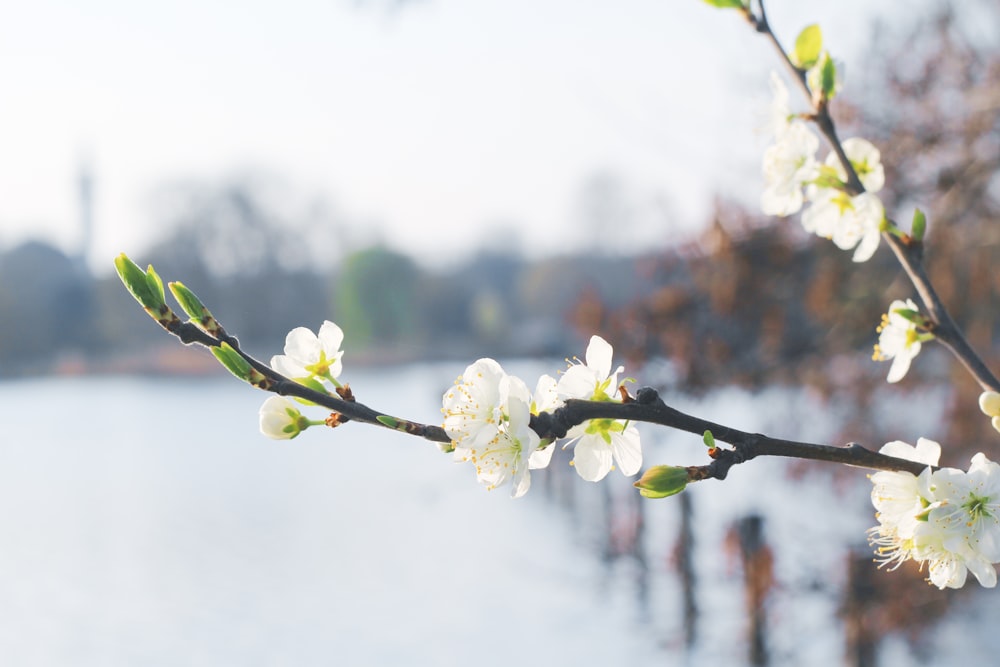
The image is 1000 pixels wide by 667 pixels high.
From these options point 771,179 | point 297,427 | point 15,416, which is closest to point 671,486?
point 297,427

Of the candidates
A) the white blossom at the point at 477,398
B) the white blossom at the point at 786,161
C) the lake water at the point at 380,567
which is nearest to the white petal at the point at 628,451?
the white blossom at the point at 477,398

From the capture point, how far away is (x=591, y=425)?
667 millimetres

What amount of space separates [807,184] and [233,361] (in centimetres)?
58

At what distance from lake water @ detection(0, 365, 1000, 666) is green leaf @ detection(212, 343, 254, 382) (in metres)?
3.13

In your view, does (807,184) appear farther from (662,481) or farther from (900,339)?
(662,481)

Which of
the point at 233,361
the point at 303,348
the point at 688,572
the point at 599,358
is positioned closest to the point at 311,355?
the point at 303,348

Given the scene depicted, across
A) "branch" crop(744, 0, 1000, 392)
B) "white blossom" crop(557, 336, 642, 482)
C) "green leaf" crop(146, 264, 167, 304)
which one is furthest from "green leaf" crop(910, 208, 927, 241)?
"green leaf" crop(146, 264, 167, 304)

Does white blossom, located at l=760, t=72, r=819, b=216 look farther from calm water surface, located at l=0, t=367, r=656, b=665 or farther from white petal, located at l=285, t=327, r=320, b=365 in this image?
calm water surface, located at l=0, t=367, r=656, b=665

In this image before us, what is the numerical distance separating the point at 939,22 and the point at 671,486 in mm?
3301

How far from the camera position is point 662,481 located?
0.59 m

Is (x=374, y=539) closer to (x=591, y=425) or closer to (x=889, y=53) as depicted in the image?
(x=889, y=53)

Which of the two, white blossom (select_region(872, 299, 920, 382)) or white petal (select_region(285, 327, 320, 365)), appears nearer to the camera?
white petal (select_region(285, 327, 320, 365))

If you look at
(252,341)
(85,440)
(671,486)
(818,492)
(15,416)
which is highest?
(252,341)

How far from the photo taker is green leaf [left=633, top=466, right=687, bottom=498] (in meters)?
0.58
